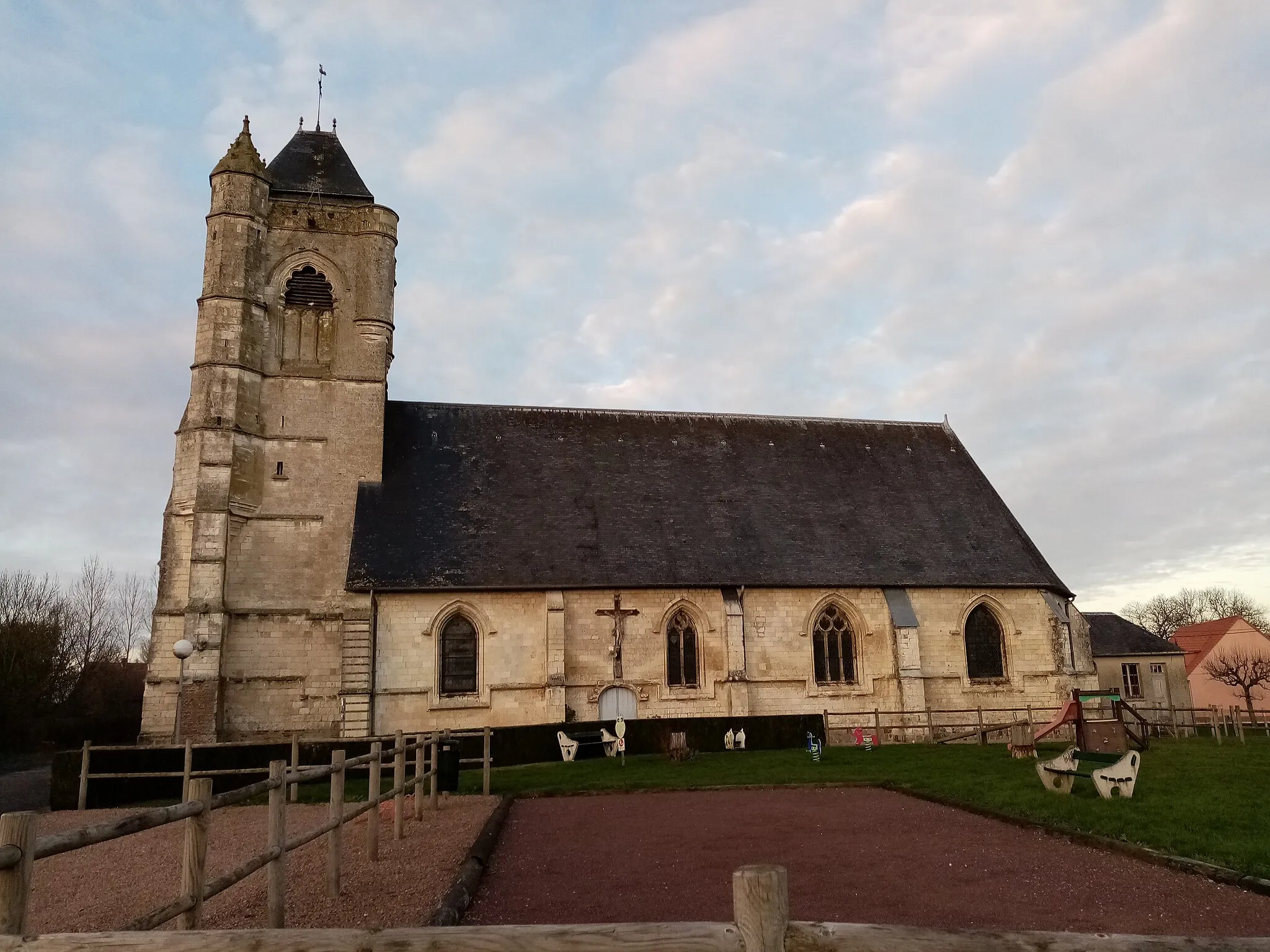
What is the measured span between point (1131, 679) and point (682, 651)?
24.7 metres

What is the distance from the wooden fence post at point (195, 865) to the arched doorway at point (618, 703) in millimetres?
18249

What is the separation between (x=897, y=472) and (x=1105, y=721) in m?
12.7

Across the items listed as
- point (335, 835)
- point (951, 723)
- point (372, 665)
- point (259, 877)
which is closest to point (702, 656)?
point (951, 723)

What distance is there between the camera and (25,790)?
1772 cm

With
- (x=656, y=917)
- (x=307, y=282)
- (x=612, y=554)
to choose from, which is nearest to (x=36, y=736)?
(x=307, y=282)

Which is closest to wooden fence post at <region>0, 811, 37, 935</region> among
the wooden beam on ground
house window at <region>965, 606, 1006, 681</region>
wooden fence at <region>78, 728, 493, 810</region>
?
the wooden beam on ground

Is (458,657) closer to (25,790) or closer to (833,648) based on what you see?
(25,790)

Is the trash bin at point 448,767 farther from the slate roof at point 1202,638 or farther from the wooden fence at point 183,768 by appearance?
the slate roof at point 1202,638

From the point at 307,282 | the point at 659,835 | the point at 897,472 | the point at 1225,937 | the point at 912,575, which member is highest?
the point at 307,282

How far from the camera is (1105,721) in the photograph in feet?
53.2

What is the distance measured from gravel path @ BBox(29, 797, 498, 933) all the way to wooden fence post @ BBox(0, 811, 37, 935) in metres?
2.28

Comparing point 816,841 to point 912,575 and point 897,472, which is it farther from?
point 897,472

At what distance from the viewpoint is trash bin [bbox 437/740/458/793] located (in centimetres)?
1398

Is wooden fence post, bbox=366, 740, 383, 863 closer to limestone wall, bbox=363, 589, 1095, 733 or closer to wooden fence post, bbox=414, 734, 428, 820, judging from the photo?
wooden fence post, bbox=414, 734, 428, 820
